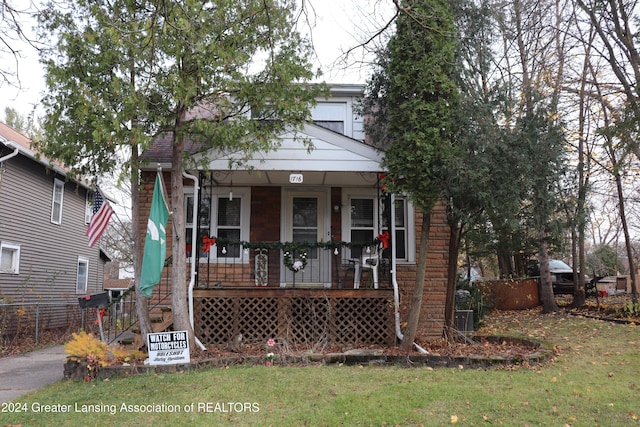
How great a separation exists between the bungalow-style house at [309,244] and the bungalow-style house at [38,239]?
214 inches

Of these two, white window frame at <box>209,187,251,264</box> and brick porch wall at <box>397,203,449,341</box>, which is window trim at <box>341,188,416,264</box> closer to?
brick porch wall at <box>397,203,449,341</box>

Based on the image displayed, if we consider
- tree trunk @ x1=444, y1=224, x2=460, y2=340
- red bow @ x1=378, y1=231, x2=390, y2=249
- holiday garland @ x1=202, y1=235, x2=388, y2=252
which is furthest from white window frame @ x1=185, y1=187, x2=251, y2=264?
tree trunk @ x1=444, y1=224, x2=460, y2=340

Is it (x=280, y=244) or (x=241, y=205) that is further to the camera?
(x=241, y=205)

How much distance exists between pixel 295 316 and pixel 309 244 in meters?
1.47

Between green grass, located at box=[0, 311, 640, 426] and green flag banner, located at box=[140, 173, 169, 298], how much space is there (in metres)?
1.60

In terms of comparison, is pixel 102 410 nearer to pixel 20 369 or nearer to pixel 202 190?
pixel 20 369

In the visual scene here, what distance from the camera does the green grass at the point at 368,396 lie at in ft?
16.8

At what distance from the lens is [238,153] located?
29.3ft

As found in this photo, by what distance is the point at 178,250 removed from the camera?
812 centimetres

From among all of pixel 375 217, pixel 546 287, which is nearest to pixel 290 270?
pixel 375 217

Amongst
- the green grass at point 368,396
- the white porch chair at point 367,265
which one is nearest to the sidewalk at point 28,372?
the green grass at point 368,396

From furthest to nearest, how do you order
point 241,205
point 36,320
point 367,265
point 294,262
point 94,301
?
point 36,320 → point 241,205 → point 367,265 → point 294,262 → point 94,301

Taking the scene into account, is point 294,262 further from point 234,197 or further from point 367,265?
point 234,197

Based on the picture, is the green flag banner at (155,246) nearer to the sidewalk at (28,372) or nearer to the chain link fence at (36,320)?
the sidewalk at (28,372)
